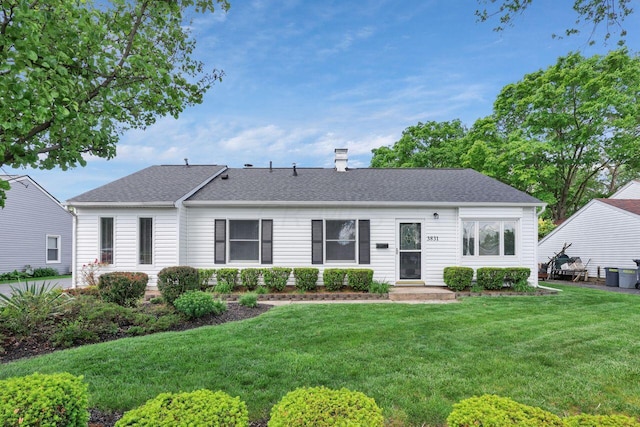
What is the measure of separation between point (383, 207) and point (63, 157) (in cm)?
865

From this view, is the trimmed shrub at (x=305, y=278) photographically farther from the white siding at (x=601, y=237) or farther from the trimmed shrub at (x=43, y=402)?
the white siding at (x=601, y=237)

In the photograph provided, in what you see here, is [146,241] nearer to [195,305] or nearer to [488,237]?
[195,305]

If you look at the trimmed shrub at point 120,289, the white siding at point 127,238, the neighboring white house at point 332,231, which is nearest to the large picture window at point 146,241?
the neighboring white house at point 332,231

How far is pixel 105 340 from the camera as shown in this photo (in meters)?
5.25

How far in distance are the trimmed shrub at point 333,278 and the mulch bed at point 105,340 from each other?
2414 millimetres

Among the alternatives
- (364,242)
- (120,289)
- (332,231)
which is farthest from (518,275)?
(120,289)

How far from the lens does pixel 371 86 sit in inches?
569

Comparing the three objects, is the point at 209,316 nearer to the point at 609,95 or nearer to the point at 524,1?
the point at 524,1

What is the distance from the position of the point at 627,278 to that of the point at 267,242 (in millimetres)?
13995

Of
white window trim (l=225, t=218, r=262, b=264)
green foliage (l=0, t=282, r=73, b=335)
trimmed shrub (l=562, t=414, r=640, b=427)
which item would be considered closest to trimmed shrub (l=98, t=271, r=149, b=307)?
green foliage (l=0, t=282, r=73, b=335)

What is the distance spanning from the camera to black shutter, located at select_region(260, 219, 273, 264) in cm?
1048

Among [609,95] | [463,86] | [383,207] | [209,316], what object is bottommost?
[209,316]

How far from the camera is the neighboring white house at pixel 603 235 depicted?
13.7 metres

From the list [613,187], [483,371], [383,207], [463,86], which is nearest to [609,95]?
[463,86]
